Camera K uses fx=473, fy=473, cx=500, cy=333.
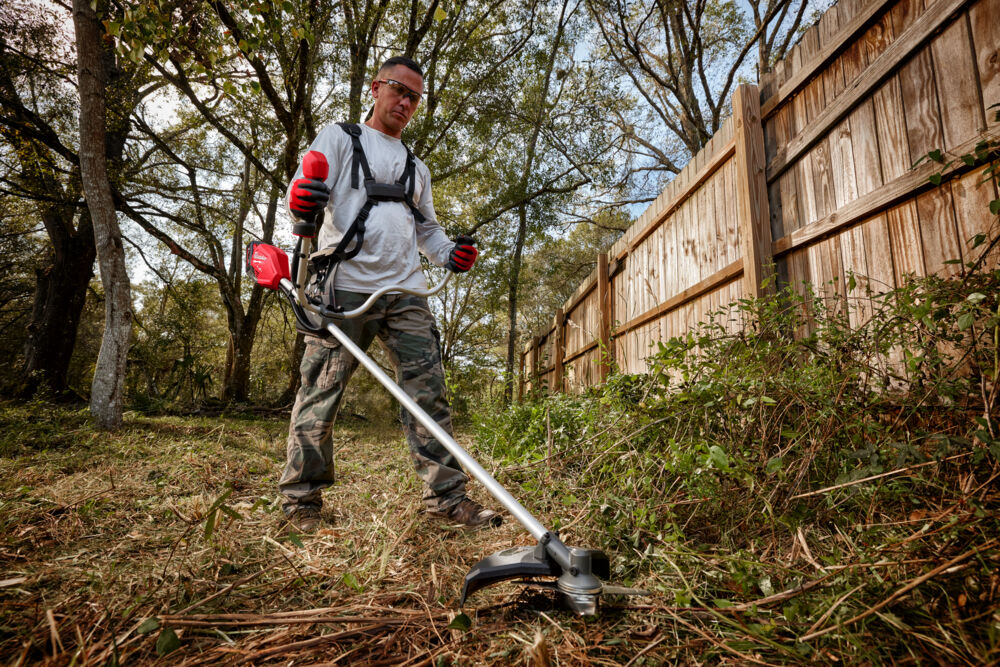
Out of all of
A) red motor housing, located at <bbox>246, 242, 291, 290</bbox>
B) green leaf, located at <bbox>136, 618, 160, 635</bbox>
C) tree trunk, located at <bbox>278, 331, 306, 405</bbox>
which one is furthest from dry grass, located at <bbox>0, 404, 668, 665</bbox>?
tree trunk, located at <bbox>278, 331, 306, 405</bbox>

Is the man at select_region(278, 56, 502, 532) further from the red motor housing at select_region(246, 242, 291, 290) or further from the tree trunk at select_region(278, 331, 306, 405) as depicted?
the tree trunk at select_region(278, 331, 306, 405)

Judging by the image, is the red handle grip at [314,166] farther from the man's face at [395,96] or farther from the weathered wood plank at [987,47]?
the weathered wood plank at [987,47]

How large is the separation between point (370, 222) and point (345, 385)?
86 centimetres

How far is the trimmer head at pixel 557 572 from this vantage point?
1.15 m

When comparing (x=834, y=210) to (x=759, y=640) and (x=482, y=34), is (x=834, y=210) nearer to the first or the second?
(x=759, y=640)

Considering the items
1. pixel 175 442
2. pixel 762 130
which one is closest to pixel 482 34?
pixel 762 130

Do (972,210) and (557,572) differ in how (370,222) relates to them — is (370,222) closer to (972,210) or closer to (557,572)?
(557,572)

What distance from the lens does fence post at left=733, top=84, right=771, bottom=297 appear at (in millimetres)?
2967

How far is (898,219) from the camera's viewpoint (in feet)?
6.94

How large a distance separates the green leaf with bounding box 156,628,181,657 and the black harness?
1421 mm

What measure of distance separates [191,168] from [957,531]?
13.4 meters

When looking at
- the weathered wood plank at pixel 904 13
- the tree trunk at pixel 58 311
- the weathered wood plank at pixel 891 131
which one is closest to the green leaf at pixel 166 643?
the weathered wood plank at pixel 891 131

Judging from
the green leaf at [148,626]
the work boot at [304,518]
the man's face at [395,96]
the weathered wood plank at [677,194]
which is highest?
the weathered wood plank at [677,194]

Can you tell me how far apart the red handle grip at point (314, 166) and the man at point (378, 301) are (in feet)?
1.53
